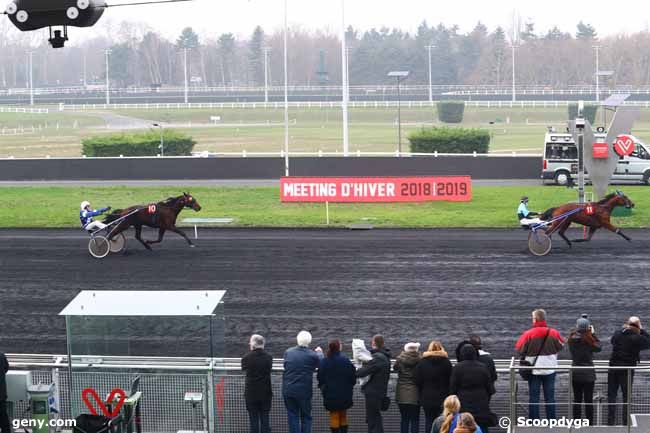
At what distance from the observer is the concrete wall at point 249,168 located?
111 feet

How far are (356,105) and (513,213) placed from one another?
6251cm

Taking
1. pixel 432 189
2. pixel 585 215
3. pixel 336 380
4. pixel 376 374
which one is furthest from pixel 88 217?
pixel 376 374

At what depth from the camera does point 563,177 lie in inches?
1276

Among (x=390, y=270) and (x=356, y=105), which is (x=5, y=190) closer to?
(x=390, y=270)

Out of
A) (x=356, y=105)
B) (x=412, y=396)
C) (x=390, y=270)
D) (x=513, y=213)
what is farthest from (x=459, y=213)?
(x=356, y=105)

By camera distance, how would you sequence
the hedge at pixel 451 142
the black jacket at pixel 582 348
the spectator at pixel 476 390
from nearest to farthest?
1. the spectator at pixel 476 390
2. the black jacket at pixel 582 348
3. the hedge at pixel 451 142

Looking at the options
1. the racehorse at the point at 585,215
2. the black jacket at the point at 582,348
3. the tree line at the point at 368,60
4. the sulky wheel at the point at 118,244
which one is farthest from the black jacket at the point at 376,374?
the tree line at the point at 368,60

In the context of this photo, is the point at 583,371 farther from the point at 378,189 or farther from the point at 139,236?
the point at 378,189

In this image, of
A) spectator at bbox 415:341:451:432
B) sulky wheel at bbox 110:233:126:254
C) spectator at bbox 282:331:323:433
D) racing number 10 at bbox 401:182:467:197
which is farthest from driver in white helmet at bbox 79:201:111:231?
spectator at bbox 415:341:451:432

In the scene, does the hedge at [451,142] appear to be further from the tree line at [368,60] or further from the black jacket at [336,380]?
the tree line at [368,60]

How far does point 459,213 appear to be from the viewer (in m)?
26.4

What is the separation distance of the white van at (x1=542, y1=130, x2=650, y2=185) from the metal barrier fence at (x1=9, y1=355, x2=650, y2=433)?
76.7 ft

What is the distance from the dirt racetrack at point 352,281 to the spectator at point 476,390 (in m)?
4.48

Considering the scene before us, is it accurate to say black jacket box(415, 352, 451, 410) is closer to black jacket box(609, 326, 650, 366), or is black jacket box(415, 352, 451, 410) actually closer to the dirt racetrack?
black jacket box(609, 326, 650, 366)
